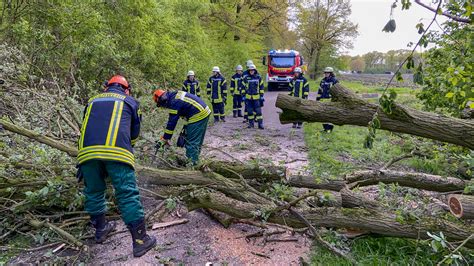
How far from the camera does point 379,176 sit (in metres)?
3.89

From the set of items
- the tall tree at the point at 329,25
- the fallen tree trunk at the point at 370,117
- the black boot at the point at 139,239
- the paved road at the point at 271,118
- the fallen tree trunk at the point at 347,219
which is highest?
the tall tree at the point at 329,25

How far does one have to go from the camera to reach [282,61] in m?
19.3

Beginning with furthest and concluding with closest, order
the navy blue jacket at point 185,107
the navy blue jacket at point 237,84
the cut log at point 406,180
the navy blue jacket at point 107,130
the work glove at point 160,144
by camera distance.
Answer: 1. the navy blue jacket at point 237,84
2. the navy blue jacket at point 185,107
3. the work glove at point 160,144
4. the cut log at point 406,180
5. the navy blue jacket at point 107,130

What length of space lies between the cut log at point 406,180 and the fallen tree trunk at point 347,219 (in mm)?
870

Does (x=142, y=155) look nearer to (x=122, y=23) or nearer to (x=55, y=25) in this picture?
(x=55, y=25)

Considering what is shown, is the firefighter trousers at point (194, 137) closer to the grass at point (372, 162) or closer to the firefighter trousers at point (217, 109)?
the grass at point (372, 162)

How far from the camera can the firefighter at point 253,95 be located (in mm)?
9102

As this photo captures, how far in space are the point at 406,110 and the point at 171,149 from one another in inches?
124

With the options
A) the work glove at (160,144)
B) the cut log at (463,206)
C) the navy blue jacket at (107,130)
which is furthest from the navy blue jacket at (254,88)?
the cut log at (463,206)

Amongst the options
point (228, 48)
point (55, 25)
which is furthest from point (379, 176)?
point (228, 48)

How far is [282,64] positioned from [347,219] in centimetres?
1704

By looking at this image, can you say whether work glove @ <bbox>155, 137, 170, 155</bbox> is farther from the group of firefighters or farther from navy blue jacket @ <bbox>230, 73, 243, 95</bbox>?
navy blue jacket @ <bbox>230, 73, 243, 95</bbox>

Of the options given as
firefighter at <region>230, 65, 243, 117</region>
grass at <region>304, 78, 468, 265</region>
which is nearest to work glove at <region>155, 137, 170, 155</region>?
grass at <region>304, 78, 468, 265</region>

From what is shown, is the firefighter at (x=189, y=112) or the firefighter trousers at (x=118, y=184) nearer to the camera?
the firefighter trousers at (x=118, y=184)
